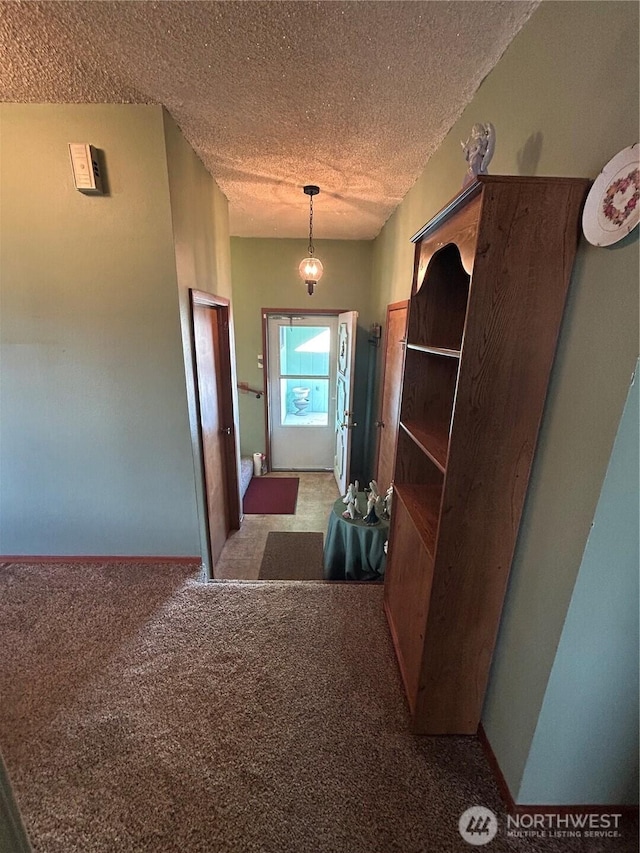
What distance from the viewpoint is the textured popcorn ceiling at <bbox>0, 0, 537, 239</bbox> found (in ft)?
3.64

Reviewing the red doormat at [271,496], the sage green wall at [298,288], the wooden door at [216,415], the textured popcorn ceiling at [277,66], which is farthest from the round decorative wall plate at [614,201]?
the red doormat at [271,496]

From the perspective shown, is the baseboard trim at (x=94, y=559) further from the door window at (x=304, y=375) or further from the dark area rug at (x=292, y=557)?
the door window at (x=304, y=375)

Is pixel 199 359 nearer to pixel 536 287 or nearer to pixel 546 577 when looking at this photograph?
pixel 536 287

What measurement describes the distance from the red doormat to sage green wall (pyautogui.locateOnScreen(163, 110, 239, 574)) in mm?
1418

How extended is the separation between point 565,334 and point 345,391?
296 centimetres

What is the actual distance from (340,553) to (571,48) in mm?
2568

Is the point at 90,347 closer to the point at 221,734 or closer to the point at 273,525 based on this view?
the point at 221,734

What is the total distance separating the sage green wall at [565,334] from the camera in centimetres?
78

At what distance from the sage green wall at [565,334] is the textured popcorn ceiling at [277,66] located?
0.78 ft

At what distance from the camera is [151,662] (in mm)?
1585

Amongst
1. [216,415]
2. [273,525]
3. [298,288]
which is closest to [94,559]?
[216,415]

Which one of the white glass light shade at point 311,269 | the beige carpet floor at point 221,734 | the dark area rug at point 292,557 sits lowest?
the dark area rug at point 292,557

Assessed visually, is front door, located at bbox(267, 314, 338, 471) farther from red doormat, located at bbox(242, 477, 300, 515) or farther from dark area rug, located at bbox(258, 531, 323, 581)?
dark area rug, located at bbox(258, 531, 323, 581)

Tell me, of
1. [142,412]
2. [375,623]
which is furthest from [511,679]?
[142,412]
